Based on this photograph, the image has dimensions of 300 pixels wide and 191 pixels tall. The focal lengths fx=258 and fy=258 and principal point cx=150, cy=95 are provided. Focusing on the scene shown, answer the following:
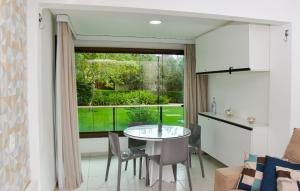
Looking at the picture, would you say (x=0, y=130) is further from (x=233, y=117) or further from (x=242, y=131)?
(x=233, y=117)

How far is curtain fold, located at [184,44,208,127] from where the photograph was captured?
562cm

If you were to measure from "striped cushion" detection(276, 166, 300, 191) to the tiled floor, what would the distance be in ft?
5.16

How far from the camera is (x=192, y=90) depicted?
563 centimetres

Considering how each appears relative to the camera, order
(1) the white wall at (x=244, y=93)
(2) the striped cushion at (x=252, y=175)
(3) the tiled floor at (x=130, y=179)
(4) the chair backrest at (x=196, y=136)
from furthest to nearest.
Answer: (4) the chair backrest at (x=196, y=136) → (1) the white wall at (x=244, y=93) → (3) the tiled floor at (x=130, y=179) → (2) the striped cushion at (x=252, y=175)

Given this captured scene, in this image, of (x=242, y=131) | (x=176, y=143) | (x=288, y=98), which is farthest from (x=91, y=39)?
(x=288, y=98)

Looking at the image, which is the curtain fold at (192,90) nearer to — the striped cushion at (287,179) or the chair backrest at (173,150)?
the chair backrest at (173,150)

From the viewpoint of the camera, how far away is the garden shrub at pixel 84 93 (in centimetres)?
543

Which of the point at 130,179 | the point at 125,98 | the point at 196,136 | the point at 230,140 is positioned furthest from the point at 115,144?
the point at 125,98

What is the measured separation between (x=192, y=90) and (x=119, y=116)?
1695mm

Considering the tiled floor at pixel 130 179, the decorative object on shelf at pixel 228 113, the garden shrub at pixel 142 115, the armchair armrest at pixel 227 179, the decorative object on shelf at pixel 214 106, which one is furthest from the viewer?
the garden shrub at pixel 142 115

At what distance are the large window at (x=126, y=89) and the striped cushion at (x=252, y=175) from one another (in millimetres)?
3213

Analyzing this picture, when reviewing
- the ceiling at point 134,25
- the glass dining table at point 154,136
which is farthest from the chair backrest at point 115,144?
the ceiling at point 134,25

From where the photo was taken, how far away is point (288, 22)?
3279 millimetres

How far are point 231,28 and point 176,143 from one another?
79.4 inches
